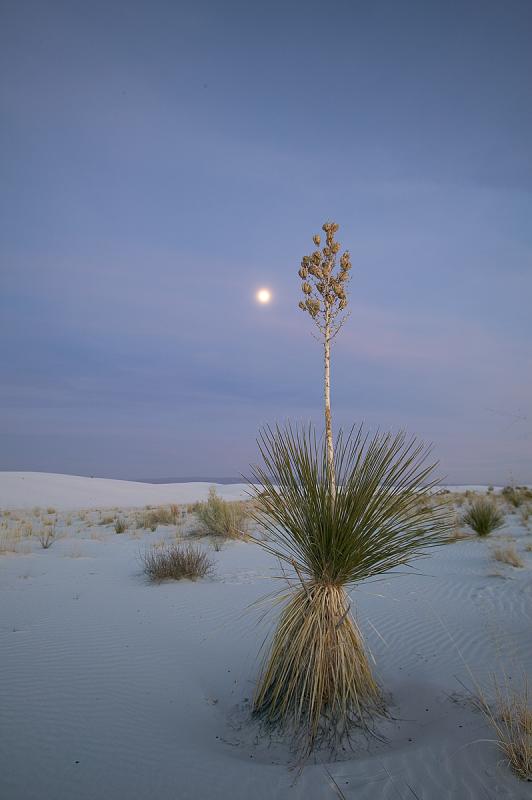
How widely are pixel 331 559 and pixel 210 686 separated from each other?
2.04m

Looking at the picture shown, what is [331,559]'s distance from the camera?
335cm

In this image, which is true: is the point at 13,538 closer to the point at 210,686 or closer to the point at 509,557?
the point at 210,686

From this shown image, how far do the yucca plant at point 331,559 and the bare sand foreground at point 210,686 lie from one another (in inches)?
10.0

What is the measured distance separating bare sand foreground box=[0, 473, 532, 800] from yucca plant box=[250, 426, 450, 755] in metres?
0.25

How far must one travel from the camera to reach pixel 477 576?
819 cm

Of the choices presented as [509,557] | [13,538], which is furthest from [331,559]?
[13,538]

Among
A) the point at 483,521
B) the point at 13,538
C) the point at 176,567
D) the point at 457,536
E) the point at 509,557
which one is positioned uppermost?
the point at 457,536

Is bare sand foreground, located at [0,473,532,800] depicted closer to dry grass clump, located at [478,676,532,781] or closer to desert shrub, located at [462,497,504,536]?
dry grass clump, located at [478,676,532,781]

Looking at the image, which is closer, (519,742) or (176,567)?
(519,742)

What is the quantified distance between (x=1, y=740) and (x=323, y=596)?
2.49 meters

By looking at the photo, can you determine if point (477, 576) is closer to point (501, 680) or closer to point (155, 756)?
point (501, 680)

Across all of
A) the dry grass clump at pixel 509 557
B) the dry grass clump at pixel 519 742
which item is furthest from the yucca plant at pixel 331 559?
the dry grass clump at pixel 509 557

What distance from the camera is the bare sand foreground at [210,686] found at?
275cm

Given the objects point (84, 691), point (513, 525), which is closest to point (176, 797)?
point (84, 691)
